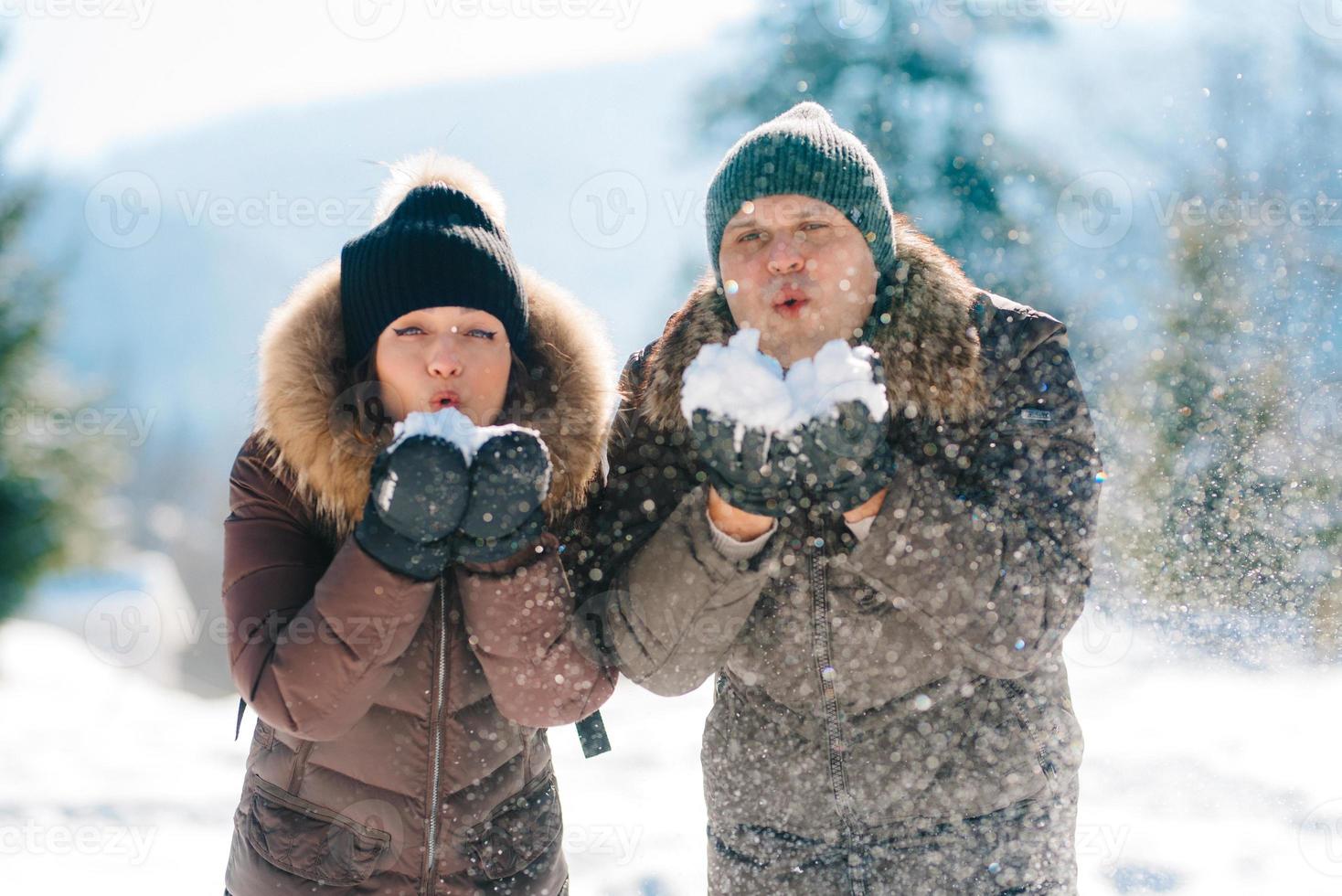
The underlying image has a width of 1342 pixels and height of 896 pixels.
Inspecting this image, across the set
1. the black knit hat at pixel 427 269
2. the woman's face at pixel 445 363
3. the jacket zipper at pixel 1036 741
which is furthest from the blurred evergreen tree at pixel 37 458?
the jacket zipper at pixel 1036 741

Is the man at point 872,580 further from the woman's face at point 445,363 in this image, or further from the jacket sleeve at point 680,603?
the woman's face at point 445,363

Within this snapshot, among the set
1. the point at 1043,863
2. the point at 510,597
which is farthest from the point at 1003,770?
the point at 510,597

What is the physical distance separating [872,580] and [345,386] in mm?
1156

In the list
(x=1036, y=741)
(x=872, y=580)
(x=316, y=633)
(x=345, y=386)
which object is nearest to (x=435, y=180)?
(x=345, y=386)

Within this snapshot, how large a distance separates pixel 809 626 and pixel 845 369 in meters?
0.59

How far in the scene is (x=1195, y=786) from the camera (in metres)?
4.85

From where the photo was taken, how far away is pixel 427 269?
2.09 meters

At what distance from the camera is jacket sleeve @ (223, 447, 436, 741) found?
1.76 metres

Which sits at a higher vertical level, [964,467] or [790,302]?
[790,302]

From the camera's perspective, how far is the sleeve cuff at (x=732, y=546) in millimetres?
1729

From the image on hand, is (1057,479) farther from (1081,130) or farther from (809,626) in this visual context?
(1081,130)

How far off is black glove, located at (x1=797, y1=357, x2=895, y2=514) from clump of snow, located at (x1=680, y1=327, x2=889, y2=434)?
0.05 ft

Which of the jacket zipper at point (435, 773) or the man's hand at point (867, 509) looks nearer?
the man's hand at point (867, 509)

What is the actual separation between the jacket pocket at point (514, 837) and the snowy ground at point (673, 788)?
6.57 feet
